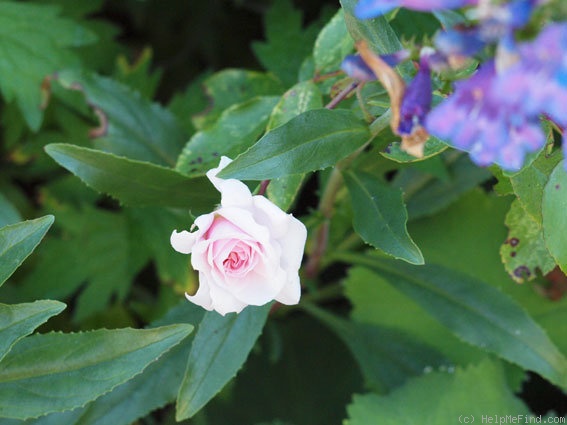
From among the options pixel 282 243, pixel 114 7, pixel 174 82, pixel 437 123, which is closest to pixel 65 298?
pixel 174 82

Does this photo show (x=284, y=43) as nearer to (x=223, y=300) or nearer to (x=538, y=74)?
(x=223, y=300)

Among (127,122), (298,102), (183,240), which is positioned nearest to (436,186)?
(298,102)

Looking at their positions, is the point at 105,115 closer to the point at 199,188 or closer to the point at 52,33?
the point at 52,33

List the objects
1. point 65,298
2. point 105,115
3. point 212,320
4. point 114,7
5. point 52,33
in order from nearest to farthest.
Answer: point 212,320 → point 105,115 → point 52,33 → point 65,298 → point 114,7

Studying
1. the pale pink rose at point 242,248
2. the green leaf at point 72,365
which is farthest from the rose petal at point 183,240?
the green leaf at point 72,365

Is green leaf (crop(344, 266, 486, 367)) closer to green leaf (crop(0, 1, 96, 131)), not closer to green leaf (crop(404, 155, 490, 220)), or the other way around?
green leaf (crop(404, 155, 490, 220))

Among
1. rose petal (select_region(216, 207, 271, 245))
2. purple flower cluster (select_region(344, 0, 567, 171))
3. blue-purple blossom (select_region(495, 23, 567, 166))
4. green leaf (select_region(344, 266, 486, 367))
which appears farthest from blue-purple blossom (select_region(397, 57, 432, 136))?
green leaf (select_region(344, 266, 486, 367))
